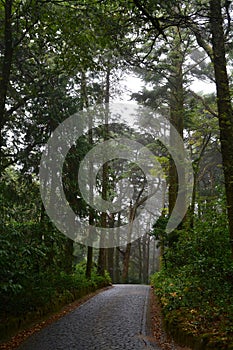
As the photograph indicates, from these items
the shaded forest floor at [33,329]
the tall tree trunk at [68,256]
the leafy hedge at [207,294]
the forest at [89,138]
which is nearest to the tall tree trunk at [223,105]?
the forest at [89,138]

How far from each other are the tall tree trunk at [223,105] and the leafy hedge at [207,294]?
159cm

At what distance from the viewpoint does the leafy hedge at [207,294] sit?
641 cm

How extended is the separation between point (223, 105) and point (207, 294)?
4633 millimetres

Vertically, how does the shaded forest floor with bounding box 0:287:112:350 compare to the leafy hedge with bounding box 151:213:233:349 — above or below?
below

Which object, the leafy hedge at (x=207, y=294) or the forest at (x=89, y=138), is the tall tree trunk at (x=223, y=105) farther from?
the leafy hedge at (x=207, y=294)

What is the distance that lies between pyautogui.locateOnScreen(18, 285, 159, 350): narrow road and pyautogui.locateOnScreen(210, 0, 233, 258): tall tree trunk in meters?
3.19

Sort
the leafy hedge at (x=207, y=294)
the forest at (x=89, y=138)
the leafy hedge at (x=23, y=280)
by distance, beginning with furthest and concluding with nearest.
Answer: the forest at (x=89, y=138), the leafy hedge at (x=23, y=280), the leafy hedge at (x=207, y=294)

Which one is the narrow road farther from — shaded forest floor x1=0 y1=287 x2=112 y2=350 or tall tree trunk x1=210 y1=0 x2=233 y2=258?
tall tree trunk x1=210 y1=0 x2=233 y2=258

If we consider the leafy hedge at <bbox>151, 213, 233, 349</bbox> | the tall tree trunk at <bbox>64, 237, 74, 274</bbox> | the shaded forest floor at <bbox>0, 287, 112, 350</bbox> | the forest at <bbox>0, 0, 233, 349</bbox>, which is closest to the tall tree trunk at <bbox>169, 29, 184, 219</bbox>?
the forest at <bbox>0, 0, 233, 349</bbox>

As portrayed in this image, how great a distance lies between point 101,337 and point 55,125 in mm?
7689

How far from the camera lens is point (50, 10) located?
8508 mm

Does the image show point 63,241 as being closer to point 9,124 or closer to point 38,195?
point 38,195

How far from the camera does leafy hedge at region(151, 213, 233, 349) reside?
641 cm

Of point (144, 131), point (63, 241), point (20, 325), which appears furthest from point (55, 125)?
point (144, 131)
